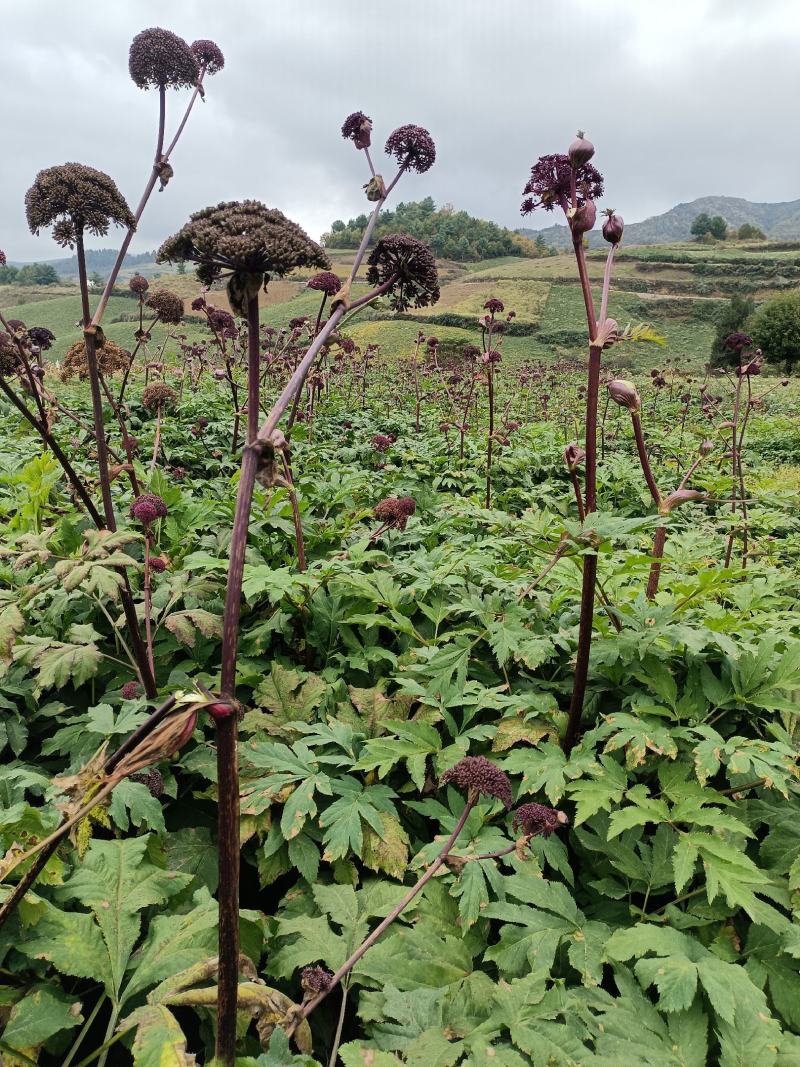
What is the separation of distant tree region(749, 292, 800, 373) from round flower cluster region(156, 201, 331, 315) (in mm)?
31349

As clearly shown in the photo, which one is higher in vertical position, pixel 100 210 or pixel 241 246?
pixel 100 210

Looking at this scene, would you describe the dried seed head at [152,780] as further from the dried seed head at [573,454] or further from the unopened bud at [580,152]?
the unopened bud at [580,152]

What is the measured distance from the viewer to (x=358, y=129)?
2.63 metres

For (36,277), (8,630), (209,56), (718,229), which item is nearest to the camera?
(8,630)

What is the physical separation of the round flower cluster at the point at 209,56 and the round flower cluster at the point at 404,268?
2560 mm

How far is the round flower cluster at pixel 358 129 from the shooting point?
8.59 feet

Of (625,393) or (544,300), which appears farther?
(544,300)

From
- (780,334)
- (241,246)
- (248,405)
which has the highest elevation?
(780,334)

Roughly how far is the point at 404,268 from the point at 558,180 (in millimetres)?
936

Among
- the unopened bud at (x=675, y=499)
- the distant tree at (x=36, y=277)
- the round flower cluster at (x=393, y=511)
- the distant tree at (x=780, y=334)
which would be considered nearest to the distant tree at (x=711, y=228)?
the distant tree at (x=780, y=334)

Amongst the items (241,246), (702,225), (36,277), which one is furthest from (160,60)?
(702,225)

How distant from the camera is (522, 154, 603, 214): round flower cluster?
230 cm

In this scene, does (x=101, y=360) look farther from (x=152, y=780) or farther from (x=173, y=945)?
(x=173, y=945)

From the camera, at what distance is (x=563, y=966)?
6.48 ft
